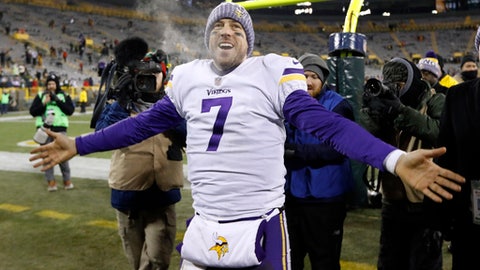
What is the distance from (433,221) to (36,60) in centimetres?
3053

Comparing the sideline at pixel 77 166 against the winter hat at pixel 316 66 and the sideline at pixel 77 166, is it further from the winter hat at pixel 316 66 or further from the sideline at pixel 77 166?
the winter hat at pixel 316 66

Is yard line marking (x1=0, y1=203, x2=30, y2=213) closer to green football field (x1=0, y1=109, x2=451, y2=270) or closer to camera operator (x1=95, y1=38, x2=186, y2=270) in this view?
green football field (x1=0, y1=109, x2=451, y2=270)

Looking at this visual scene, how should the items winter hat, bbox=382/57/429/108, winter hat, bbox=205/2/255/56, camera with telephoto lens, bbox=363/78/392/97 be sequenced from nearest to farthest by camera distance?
winter hat, bbox=205/2/255/56 < camera with telephoto lens, bbox=363/78/392/97 < winter hat, bbox=382/57/429/108

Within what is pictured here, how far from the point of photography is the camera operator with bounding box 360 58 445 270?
99.2 inches

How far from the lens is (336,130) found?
1617 mm

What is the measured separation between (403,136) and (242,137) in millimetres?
1326

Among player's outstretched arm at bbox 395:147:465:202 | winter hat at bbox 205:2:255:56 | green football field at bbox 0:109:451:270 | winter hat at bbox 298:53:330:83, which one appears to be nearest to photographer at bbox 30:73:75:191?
green football field at bbox 0:109:451:270

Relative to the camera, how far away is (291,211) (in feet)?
9.55

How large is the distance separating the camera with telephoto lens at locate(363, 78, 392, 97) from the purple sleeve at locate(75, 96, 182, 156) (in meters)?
1.02

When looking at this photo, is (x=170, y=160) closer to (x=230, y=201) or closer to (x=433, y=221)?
(x=230, y=201)

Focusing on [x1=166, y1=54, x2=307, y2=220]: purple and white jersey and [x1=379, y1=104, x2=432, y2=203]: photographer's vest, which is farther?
[x1=379, y1=104, x2=432, y2=203]: photographer's vest

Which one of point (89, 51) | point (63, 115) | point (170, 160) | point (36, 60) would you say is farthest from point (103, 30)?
point (170, 160)

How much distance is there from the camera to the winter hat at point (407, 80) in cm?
275

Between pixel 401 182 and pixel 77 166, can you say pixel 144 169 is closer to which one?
pixel 401 182
